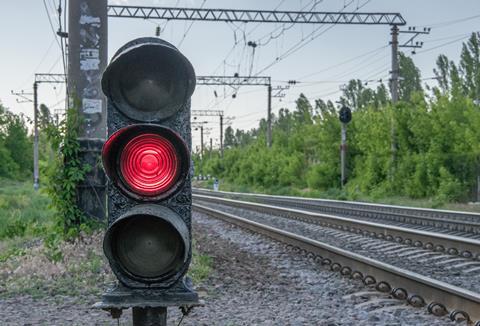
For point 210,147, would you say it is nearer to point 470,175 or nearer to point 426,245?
point 470,175

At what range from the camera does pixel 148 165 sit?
1895 millimetres

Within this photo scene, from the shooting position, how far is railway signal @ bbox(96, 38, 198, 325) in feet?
6.10

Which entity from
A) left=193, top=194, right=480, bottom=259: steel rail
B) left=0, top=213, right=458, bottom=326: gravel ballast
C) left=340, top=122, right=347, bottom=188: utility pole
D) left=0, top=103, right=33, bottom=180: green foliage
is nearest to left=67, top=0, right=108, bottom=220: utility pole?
left=0, top=213, right=458, bottom=326: gravel ballast

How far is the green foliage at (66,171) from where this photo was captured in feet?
26.0

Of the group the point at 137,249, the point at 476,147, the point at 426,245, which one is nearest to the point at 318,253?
the point at 426,245

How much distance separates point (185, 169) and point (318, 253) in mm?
7781

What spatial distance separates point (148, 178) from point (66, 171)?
20.8ft

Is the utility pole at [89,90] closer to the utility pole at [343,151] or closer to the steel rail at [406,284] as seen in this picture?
the steel rail at [406,284]

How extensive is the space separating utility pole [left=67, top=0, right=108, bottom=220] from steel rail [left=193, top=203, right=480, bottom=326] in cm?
317

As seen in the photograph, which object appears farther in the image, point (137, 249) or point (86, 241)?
point (86, 241)

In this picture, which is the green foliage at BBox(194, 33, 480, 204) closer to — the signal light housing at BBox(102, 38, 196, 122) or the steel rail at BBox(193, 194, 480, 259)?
the steel rail at BBox(193, 194, 480, 259)

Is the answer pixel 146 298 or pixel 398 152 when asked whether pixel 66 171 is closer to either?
pixel 146 298

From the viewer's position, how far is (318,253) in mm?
9430

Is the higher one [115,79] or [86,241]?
[115,79]
